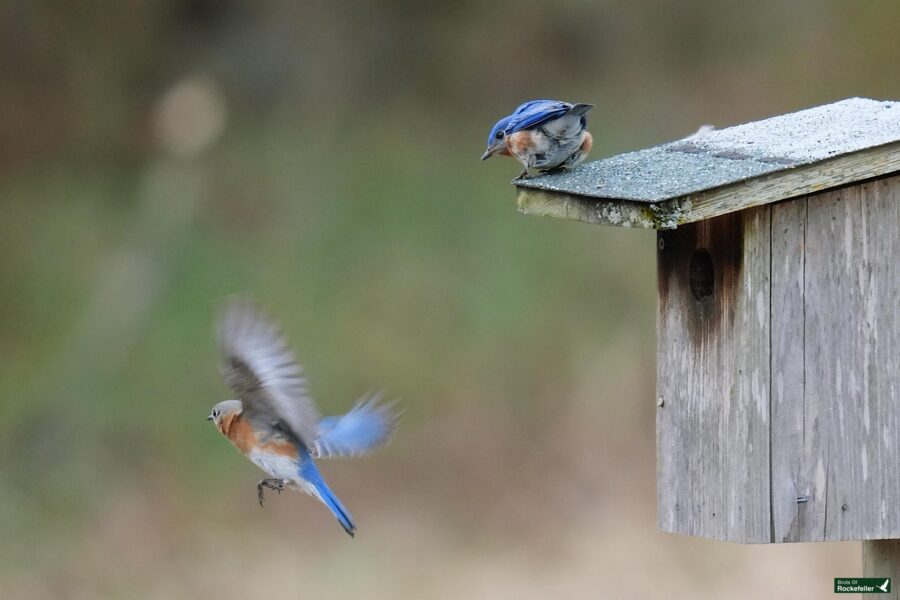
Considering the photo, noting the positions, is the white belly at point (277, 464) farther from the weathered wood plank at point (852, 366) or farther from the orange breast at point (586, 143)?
the weathered wood plank at point (852, 366)

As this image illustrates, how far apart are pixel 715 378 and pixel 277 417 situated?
121 cm

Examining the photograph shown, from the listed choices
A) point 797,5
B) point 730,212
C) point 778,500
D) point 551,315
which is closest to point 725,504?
point 778,500

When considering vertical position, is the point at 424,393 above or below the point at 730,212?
above

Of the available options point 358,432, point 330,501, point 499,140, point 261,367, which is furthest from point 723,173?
point 330,501

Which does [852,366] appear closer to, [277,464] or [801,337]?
[801,337]

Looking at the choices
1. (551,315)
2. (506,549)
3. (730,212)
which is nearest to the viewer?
(730,212)

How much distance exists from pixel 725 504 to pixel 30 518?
5361 mm

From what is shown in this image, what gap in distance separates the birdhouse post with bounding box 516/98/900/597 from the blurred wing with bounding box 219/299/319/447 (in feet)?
2.49

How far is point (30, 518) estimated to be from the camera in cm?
791

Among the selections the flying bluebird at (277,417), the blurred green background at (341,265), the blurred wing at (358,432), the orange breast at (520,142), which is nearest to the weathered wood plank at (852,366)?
the orange breast at (520,142)

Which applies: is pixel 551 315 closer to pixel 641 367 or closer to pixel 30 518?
pixel 641 367

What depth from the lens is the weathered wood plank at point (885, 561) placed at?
355cm

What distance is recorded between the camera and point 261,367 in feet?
12.2

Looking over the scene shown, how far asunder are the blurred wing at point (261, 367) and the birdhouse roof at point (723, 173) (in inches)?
27.8
